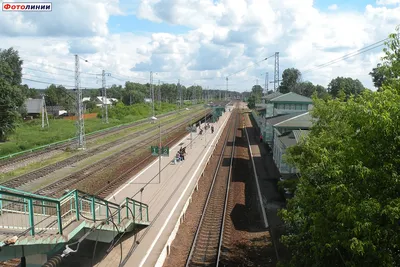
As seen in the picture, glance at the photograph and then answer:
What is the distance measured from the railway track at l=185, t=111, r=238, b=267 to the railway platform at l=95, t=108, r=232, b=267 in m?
1.19

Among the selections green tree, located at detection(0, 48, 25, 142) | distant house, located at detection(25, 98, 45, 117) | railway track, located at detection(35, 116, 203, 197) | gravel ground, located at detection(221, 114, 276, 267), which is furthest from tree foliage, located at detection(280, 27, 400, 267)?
distant house, located at detection(25, 98, 45, 117)

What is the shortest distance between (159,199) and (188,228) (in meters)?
4.14

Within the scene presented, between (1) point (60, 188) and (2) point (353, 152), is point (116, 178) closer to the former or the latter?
(1) point (60, 188)

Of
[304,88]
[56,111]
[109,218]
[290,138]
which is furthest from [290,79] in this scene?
[109,218]

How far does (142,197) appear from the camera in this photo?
23.9m

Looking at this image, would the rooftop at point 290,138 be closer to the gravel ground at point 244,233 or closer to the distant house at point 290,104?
the gravel ground at point 244,233

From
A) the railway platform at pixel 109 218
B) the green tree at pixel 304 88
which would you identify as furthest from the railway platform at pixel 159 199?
the green tree at pixel 304 88

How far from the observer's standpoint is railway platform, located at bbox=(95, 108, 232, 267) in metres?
15.3

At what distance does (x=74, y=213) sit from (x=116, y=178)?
1699 cm

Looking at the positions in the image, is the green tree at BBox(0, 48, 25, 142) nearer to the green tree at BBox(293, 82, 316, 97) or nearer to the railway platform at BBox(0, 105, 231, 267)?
the railway platform at BBox(0, 105, 231, 267)

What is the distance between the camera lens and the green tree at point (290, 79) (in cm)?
12254

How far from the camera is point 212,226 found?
19969 millimetres

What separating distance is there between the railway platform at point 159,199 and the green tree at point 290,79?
8647cm

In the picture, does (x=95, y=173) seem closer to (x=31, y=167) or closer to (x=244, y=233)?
(x=31, y=167)
